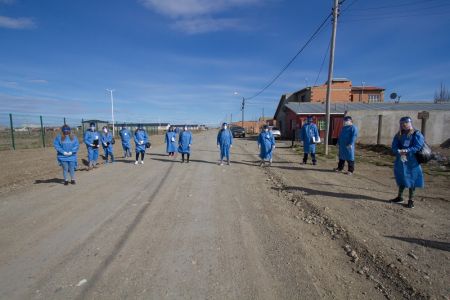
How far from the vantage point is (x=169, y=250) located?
13.3 feet

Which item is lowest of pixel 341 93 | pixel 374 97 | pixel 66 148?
pixel 66 148

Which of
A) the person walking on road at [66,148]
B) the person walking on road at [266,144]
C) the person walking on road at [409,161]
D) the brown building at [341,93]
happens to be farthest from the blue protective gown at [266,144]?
the brown building at [341,93]

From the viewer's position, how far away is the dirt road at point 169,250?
10.2ft

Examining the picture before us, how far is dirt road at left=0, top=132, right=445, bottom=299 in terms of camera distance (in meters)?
3.12

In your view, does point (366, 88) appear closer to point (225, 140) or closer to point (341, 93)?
point (341, 93)

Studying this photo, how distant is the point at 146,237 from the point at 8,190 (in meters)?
5.78

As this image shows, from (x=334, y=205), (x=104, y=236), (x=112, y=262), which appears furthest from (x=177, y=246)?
(x=334, y=205)

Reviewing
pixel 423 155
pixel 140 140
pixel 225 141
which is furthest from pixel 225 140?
pixel 423 155

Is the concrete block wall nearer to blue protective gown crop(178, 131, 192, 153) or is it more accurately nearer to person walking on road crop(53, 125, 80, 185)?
blue protective gown crop(178, 131, 192, 153)

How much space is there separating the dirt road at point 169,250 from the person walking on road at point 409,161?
2116 mm

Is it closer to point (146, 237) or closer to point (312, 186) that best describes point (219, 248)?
point (146, 237)

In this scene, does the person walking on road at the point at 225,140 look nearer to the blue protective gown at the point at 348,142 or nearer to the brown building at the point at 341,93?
the blue protective gown at the point at 348,142

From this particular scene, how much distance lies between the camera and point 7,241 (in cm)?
438

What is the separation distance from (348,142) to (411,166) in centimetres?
393
